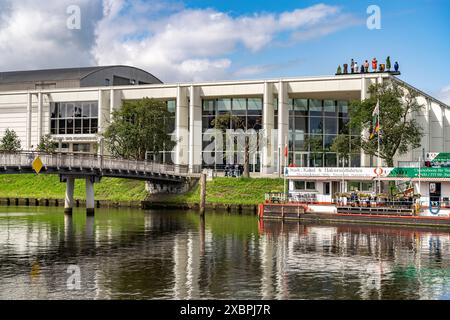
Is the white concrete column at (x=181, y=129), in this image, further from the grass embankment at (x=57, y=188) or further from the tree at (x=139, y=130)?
the grass embankment at (x=57, y=188)

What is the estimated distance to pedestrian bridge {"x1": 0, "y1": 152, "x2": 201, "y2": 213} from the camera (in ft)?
206

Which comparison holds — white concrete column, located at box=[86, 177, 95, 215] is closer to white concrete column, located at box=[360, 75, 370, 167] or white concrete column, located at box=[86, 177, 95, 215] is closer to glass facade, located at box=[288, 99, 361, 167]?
glass facade, located at box=[288, 99, 361, 167]

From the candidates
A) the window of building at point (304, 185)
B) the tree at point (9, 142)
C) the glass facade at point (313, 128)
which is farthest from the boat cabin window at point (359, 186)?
the tree at point (9, 142)

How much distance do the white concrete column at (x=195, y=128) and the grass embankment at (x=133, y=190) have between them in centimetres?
1102

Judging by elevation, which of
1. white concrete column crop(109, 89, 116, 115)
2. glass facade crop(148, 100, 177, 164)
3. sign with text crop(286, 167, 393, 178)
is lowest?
sign with text crop(286, 167, 393, 178)

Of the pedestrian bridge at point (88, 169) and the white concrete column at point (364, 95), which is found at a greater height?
the white concrete column at point (364, 95)

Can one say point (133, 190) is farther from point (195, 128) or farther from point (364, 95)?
point (364, 95)

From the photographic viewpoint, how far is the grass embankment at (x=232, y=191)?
85.6m

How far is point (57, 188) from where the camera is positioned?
97.4 metres

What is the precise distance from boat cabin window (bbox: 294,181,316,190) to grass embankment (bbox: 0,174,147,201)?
87.5ft

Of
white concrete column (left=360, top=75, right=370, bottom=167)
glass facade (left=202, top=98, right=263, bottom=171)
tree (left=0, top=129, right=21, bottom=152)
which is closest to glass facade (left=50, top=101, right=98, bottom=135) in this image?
tree (left=0, top=129, right=21, bottom=152)

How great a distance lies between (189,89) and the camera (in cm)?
10531

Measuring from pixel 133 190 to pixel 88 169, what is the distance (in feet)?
72.4
